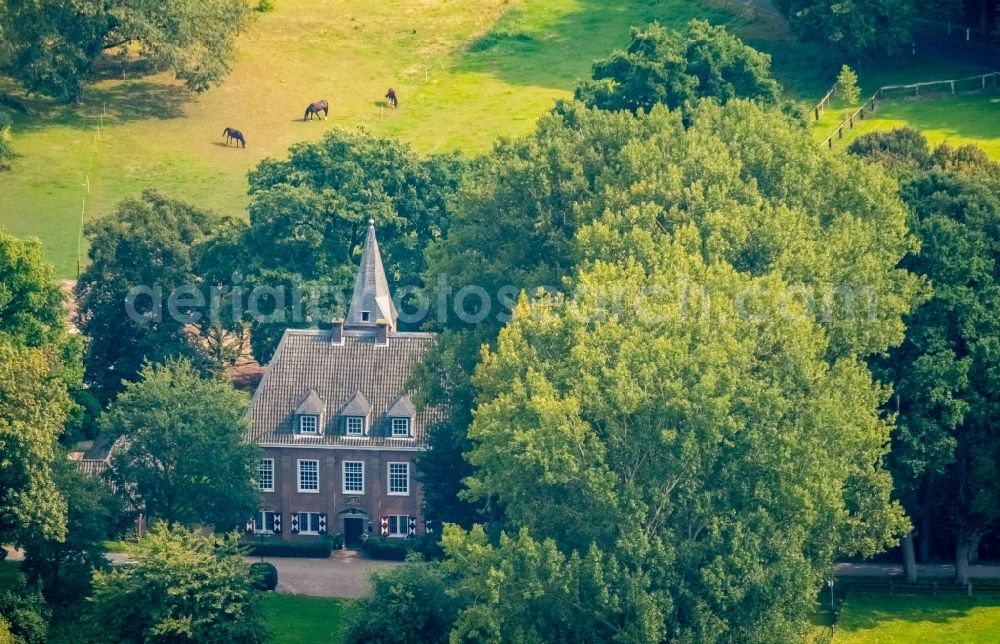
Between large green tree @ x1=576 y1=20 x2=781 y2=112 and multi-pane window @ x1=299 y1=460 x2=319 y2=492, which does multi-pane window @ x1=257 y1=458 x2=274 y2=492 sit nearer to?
multi-pane window @ x1=299 y1=460 x2=319 y2=492

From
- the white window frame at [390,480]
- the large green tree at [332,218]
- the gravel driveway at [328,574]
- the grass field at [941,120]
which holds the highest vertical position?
the grass field at [941,120]

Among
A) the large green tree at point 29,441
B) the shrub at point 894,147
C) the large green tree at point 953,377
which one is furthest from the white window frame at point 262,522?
the shrub at point 894,147

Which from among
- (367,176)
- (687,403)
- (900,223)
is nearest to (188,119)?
(367,176)

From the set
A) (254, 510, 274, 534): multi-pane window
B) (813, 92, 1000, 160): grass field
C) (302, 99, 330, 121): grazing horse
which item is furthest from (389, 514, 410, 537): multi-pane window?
(302, 99, 330, 121): grazing horse

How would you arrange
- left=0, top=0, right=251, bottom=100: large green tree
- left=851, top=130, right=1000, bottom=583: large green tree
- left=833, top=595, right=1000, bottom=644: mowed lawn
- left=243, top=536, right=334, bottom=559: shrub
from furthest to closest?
1. left=0, top=0, right=251, bottom=100: large green tree
2. left=243, top=536, right=334, bottom=559: shrub
3. left=851, top=130, right=1000, bottom=583: large green tree
4. left=833, top=595, right=1000, bottom=644: mowed lawn

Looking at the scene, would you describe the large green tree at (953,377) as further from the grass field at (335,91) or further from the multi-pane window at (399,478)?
the grass field at (335,91)

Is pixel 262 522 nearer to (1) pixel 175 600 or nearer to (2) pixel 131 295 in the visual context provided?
(2) pixel 131 295
